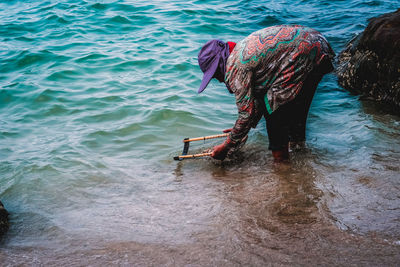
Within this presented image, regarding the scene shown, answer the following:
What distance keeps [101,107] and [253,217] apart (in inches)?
159

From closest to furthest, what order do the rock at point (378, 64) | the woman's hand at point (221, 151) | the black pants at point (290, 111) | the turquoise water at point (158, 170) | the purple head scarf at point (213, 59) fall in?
the turquoise water at point (158, 170)
the purple head scarf at point (213, 59)
the black pants at point (290, 111)
the woman's hand at point (221, 151)
the rock at point (378, 64)

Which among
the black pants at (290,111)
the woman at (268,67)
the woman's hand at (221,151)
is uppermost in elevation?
the woman at (268,67)

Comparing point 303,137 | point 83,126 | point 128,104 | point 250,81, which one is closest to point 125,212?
point 250,81

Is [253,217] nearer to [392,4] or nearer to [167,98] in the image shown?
[167,98]

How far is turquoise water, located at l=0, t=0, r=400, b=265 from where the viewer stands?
8.98ft

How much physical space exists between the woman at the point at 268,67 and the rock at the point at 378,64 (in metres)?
2.35

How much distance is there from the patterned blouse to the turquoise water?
0.90m

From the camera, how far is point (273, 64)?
320 cm

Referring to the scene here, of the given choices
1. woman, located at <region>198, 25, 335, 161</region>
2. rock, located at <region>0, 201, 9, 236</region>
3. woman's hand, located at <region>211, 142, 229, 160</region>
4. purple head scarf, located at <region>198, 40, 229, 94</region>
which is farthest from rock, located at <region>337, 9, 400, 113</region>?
rock, located at <region>0, 201, 9, 236</region>

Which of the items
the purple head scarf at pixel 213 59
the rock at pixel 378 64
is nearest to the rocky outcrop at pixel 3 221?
the purple head scarf at pixel 213 59

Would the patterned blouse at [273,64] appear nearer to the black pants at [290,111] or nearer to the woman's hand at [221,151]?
the black pants at [290,111]

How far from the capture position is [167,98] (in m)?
6.52

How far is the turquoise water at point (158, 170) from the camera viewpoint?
2.74 metres

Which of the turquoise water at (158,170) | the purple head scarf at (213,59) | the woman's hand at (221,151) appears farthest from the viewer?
the woman's hand at (221,151)
